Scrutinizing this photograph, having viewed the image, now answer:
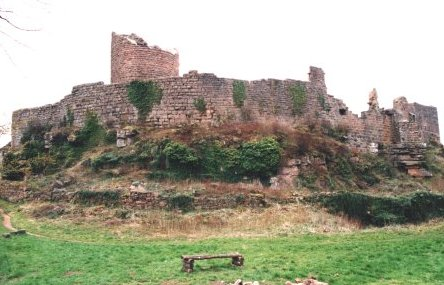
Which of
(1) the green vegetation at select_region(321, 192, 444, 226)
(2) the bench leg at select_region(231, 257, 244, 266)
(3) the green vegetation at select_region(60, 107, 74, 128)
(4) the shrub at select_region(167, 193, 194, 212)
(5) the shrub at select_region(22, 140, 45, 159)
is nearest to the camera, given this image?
(2) the bench leg at select_region(231, 257, 244, 266)

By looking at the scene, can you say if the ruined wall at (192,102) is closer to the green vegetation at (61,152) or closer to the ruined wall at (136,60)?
the green vegetation at (61,152)

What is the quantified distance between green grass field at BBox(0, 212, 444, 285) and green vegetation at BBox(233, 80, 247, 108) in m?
9.43

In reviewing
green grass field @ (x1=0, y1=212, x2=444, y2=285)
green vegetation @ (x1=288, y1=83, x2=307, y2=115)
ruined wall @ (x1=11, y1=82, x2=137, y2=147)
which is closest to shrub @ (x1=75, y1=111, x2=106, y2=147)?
ruined wall @ (x1=11, y1=82, x2=137, y2=147)

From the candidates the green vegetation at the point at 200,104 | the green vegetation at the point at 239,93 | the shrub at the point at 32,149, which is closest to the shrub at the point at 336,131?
the green vegetation at the point at 239,93

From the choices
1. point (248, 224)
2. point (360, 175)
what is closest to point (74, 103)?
point (248, 224)

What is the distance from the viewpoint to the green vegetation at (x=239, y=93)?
26688mm

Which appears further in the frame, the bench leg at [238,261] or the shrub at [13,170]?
the shrub at [13,170]

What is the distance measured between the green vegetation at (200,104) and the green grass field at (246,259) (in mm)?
8598

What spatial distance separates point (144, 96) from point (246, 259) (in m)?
13.6

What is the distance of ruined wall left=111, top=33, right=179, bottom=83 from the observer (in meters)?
28.5

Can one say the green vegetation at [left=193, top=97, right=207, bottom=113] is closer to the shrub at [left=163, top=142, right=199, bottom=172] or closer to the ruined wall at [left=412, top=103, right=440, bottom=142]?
the shrub at [left=163, top=142, right=199, bottom=172]

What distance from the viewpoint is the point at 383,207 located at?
24.0 meters

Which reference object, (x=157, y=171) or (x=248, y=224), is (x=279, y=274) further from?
(x=157, y=171)

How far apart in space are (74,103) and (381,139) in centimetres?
1716
